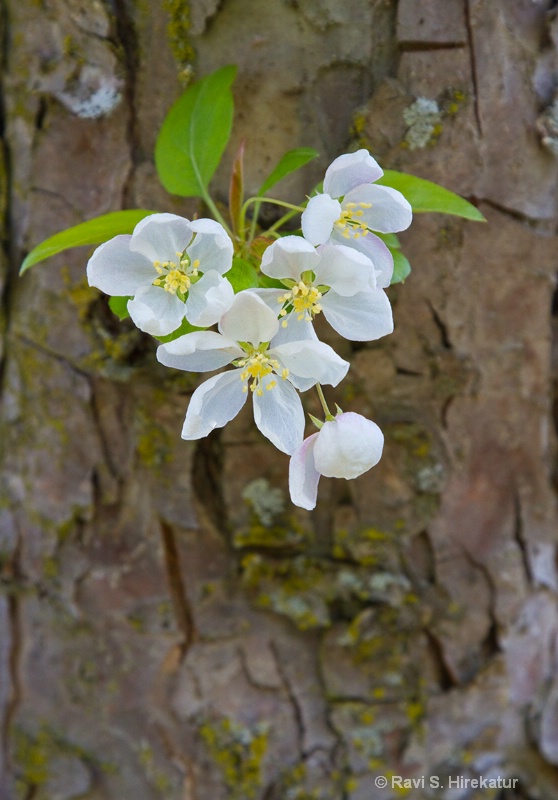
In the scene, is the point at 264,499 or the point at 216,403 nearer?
the point at 216,403

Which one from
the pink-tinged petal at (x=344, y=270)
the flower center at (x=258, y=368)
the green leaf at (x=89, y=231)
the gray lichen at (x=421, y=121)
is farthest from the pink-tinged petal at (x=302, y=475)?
the gray lichen at (x=421, y=121)

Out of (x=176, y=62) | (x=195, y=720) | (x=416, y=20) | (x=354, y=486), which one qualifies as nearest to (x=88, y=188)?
(x=176, y=62)

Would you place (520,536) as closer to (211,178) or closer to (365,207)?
(365,207)

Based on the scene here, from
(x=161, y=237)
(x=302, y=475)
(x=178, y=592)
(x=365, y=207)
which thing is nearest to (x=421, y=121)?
(x=365, y=207)

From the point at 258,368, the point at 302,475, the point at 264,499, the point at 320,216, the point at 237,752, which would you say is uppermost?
the point at 320,216

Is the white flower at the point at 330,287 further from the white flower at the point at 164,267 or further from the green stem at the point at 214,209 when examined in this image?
the green stem at the point at 214,209

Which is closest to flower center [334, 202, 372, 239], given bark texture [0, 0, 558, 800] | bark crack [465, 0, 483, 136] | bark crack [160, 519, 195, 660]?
bark texture [0, 0, 558, 800]

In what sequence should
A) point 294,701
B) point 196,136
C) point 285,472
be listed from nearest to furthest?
point 196,136
point 285,472
point 294,701
